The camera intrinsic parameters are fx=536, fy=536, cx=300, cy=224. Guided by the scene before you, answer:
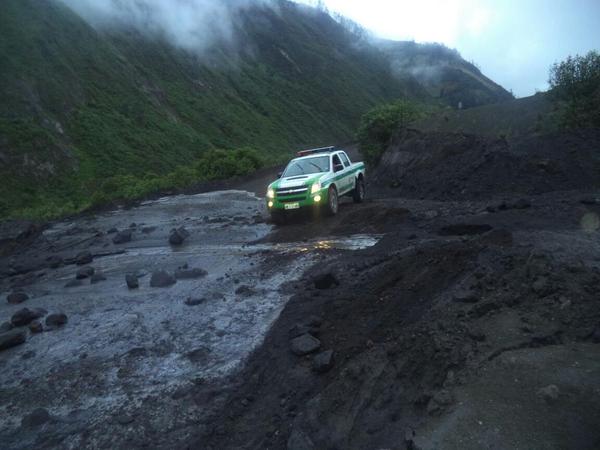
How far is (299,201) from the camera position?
14188 mm

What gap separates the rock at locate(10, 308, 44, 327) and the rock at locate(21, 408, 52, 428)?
132 inches

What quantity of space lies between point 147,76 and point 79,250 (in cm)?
4727

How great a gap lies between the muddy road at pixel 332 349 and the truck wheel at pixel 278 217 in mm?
3669

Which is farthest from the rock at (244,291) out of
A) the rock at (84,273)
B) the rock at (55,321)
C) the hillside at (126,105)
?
the hillside at (126,105)

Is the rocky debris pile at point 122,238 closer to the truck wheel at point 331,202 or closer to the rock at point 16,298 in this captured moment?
the rock at point 16,298

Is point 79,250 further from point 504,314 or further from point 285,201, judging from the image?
point 504,314

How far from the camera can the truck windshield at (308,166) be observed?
14938 mm

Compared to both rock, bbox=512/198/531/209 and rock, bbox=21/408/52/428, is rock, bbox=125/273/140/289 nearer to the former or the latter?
rock, bbox=21/408/52/428

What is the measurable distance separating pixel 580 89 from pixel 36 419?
65.4ft

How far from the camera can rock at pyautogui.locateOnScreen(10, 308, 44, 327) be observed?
8.22 metres

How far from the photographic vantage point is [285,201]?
1434cm

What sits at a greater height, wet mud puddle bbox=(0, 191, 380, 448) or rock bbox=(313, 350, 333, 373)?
rock bbox=(313, 350, 333, 373)

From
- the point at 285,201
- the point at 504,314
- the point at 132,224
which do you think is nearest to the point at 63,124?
the point at 132,224

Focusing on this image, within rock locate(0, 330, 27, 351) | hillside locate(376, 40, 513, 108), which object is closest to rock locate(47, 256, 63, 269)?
rock locate(0, 330, 27, 351)
